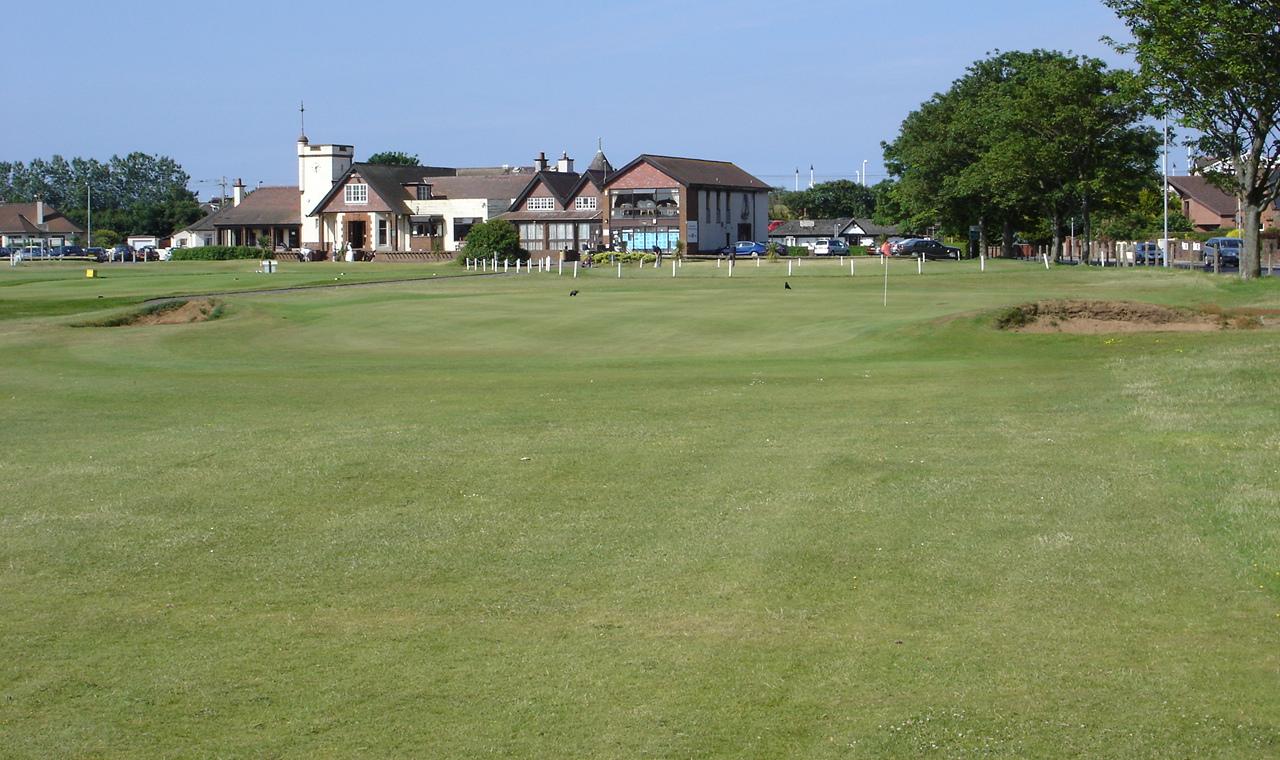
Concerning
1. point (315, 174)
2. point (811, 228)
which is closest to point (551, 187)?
point (315, 174)

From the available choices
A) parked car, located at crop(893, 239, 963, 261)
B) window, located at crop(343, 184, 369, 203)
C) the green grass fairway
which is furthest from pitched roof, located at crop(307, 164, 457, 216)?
the green grass fairway

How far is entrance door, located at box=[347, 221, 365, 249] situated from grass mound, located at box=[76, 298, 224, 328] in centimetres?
8870

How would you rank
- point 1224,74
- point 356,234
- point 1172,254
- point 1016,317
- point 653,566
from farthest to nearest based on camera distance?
point 356,234 → point 1172,254 → point 1224,74 → point 1016,317 → point 653,566

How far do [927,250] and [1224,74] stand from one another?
182ft

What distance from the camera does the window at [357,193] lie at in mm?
130250

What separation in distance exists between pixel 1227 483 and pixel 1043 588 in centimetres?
429

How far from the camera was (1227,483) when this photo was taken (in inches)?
552

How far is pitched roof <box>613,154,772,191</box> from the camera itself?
127m

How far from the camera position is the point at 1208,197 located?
14512cm

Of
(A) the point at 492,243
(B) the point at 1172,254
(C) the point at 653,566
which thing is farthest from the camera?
(A) the point at 492,243

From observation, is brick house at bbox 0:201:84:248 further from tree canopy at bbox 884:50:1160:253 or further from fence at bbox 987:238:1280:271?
fence at bbox 987:238:1280:271

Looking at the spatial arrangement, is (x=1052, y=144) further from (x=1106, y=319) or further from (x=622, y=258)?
(x=1106, y=319)

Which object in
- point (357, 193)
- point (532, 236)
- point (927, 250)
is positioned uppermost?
point (357, 193)

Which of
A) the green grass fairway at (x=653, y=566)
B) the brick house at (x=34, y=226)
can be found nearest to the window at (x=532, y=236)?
the brick house at (x=34, y=226)
